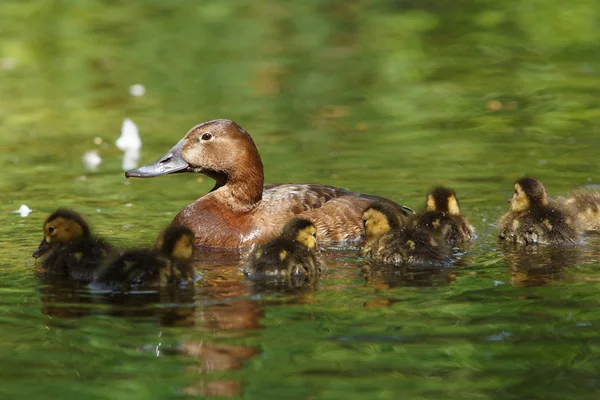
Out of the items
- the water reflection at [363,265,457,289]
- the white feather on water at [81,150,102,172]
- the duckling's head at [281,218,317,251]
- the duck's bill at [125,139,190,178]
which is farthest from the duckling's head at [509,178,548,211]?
the white feather on water at [81,150,102,172]

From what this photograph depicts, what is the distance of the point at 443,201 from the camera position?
907cm

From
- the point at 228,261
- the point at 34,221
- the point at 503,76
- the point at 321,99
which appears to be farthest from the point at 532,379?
the point at 503,76

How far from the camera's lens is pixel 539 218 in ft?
28.5

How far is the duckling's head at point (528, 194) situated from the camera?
882 centimetres

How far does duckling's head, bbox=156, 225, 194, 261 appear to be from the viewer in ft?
25.0

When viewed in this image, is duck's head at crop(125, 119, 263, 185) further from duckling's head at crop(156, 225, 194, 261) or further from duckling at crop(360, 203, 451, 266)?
duckling's head at crop(156, 225, 194, 261)

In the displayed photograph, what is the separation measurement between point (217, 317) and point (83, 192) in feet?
16.6

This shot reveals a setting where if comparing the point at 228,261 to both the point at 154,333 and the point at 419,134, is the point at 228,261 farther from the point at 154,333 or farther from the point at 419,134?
the point at 419,134

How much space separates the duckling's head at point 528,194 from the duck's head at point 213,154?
226 cm

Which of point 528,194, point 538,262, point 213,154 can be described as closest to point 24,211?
point 213,154

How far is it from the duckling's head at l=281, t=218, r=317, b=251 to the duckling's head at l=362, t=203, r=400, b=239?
0.64 meters

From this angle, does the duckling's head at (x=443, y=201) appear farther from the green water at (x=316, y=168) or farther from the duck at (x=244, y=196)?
the duck at (x=244, y=196)

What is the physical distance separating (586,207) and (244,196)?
285cm

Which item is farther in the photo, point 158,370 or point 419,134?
point 419,134
